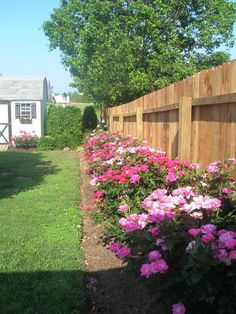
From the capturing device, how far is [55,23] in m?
28.2

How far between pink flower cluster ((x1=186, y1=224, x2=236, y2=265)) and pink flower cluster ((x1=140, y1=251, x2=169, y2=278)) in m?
0.17

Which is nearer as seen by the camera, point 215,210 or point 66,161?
point 215,210

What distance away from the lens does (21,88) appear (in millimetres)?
24031

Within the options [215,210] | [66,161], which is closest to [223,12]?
[66,161]

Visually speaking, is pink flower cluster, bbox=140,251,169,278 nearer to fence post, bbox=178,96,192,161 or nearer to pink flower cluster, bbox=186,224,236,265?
pink flower cluster, bbox=186,224,236,265

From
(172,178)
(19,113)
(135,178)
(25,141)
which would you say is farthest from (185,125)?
(19,113)

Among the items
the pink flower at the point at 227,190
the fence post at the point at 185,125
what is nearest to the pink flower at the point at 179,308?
the pink flower at the point at 227,190

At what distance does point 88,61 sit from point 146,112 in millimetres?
11499

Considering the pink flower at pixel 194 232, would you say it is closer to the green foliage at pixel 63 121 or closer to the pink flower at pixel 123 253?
the pink flower at pixel 123 253

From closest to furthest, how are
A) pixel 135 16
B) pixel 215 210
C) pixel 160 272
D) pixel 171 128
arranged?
pixel 160 272, pixel 215 210, pixel 171 128, pixel 135 16

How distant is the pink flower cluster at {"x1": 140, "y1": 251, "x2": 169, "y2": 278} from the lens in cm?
250

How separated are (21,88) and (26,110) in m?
1.44

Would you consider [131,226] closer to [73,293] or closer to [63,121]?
[73,293]

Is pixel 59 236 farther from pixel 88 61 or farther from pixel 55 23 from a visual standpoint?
pixel 55 23
